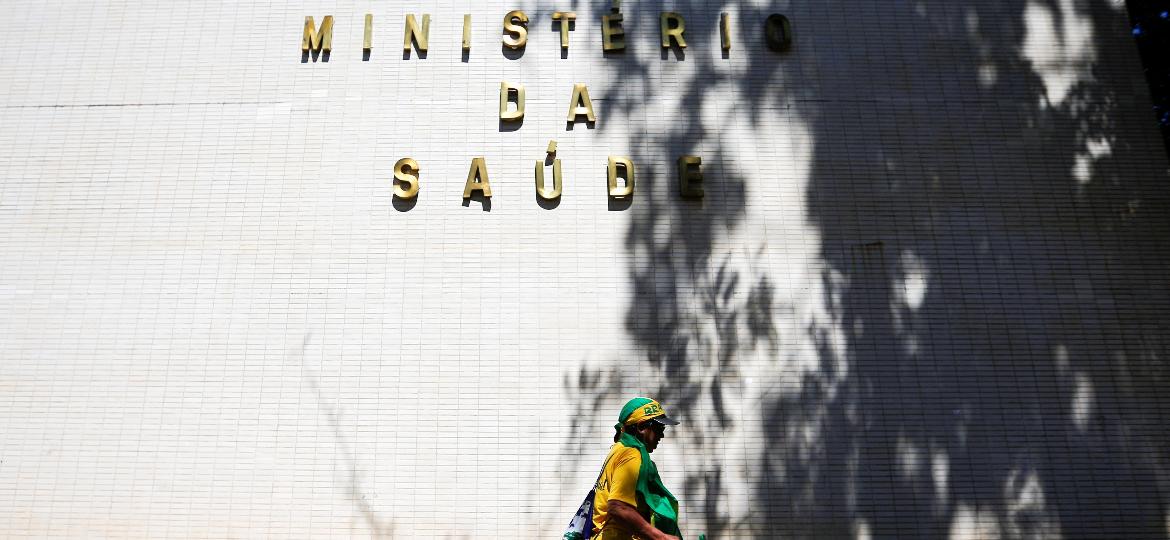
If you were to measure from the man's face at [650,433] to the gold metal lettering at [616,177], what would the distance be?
2.73 meters

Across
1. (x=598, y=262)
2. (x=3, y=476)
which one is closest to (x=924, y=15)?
(x=598, y=262)

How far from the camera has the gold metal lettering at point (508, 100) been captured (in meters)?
7.08

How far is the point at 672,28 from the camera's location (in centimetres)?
735

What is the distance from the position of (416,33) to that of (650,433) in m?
4.58

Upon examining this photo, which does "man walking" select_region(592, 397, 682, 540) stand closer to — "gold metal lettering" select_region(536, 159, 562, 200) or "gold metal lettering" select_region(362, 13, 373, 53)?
"gold metal lettering" select_region(536, 159, 562, 200)

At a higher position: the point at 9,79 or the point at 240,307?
the point at 9,79

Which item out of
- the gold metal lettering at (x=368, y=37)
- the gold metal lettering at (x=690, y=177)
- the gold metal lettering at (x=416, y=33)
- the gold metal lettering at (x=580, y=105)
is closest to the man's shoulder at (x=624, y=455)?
the gold metal lettering at (x=690, y=177)

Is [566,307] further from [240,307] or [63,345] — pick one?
[63,345]

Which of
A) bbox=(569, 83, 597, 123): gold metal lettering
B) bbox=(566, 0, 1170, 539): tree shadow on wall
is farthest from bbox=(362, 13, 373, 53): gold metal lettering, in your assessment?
bbox=(566, 0, 1170, 539): tree shadow on wall

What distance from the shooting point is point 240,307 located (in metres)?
6.72

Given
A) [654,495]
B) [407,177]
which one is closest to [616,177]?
[407,177]

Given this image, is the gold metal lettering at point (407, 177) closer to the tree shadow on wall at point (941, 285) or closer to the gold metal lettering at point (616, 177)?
the gold metal lettering at point (616, 177)

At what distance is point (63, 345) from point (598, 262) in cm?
456

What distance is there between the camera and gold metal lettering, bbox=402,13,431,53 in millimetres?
7309
